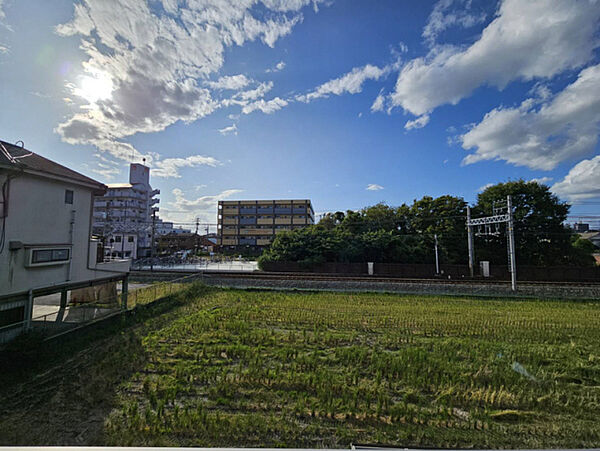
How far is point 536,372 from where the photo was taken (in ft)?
20.6

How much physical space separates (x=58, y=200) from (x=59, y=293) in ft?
10.8

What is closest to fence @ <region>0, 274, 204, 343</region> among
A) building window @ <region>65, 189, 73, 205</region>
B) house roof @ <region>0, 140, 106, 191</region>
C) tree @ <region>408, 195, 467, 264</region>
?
building window @ <region>65, 189, 73, 205</region>

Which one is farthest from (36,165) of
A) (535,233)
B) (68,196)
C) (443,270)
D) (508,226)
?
(535,233)

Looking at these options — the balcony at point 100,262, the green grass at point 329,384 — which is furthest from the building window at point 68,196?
the green grass at point 329,384

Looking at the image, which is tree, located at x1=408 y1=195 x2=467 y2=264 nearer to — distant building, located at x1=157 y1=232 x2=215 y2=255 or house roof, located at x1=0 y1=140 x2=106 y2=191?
house roof, located at x1=0 y1=140 x2=106 y2=191

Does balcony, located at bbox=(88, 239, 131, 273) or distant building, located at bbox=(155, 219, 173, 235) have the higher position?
distant building, located at bbox=(155, 219, 173, 235)

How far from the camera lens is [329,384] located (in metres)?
5.59

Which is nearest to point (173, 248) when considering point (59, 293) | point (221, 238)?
point (221, 238)

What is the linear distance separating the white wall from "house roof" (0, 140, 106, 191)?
232 millimetres

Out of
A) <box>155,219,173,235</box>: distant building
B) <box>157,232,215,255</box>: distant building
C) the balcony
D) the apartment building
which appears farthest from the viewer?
<box>155,219,173,235</box>: distant building

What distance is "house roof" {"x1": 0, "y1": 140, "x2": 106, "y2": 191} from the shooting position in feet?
20.5

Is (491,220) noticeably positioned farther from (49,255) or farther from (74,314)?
(49,255)

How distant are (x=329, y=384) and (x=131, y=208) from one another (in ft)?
179

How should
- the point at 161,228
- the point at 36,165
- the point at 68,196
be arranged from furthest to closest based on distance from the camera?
the point at 161,228 → the point at 68,196 → the point at 36,165
